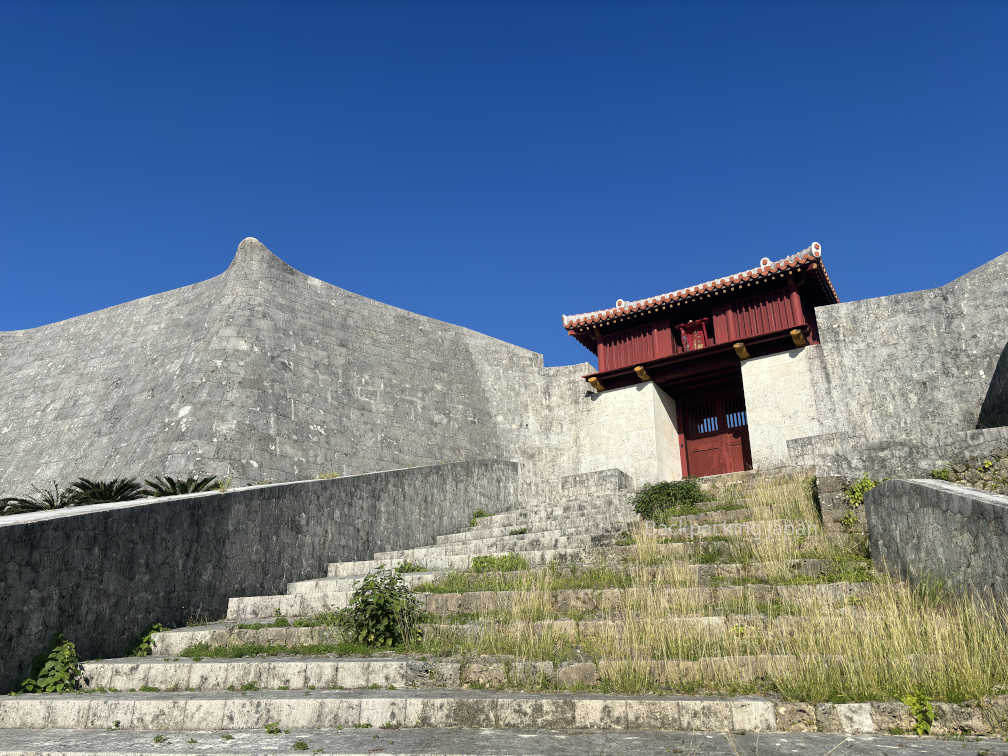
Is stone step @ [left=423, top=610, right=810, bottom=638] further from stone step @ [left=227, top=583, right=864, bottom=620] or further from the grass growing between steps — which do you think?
stone step @ [left=227, top=583, right=864, bottom=620]

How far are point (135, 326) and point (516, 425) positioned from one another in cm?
1302

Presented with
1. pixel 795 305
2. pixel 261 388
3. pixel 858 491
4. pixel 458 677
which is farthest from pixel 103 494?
pixel 795 305

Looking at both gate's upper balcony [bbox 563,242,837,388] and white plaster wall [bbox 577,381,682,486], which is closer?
gate's upper balcony [bbox 563,242,837,388]

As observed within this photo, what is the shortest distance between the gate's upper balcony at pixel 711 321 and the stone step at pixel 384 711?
1541 cm

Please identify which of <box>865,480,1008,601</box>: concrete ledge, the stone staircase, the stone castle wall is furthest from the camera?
the stone castle wall

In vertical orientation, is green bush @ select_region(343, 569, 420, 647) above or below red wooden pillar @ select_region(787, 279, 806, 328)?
below

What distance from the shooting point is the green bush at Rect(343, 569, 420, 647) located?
605cm

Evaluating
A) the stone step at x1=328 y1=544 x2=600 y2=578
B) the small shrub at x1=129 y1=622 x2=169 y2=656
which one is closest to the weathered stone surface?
the stone step at x1=328 y1=544 x2=600 y2=578

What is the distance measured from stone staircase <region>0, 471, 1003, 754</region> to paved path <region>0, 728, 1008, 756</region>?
3 cm

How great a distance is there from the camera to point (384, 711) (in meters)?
4.38

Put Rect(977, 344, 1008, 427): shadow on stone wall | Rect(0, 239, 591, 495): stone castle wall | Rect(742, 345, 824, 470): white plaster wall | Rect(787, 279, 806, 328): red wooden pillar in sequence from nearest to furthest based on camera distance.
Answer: Rect(977, 344, 1008, 427): shadow on stone wall, Rect(0, 239, 591, 495): stone castle wall, Rect(742, 345, 824, 470): white plaster wall, Rect(787, 279, 806, 328): red wooden pillar

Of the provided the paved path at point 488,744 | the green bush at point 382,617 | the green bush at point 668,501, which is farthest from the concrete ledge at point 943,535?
the green bush at point 382,617

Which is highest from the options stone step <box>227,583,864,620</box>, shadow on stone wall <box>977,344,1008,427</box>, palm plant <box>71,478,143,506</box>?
shadow on stone wall <box>977,344,1008,427</box>

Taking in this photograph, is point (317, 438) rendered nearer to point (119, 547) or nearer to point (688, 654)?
point (119, 547)
